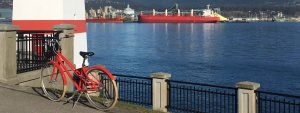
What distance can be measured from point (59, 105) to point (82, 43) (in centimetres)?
905

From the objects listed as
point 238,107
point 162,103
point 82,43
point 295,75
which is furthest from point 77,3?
point 295,75

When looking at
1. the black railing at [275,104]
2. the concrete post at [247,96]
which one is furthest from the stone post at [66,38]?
the black railing at [275,104]

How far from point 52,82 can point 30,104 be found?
1268mm

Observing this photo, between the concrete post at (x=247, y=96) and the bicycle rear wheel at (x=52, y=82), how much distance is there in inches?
212

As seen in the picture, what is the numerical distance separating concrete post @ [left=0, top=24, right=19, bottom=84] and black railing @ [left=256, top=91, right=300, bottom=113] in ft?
24.3

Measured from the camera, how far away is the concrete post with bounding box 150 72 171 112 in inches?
587

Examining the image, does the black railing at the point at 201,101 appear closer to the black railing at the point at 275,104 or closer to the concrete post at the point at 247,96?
the concrete post at the point at 247,96

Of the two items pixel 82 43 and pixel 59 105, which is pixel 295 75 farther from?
pixel 59 105

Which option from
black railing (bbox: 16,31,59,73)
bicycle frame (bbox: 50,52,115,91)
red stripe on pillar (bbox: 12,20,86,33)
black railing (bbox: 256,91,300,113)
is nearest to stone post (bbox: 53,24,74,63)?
black railing (bbox: 16,31,59,73)

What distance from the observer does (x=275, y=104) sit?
608 inches

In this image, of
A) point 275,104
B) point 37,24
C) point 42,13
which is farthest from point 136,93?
point 275,104

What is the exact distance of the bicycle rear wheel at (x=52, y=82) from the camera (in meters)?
11.6

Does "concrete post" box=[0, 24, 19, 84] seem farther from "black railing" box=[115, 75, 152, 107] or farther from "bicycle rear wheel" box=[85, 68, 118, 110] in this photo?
"black railing" box=[115, 75, 152, 107]

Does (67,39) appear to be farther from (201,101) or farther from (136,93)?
(201,101)
